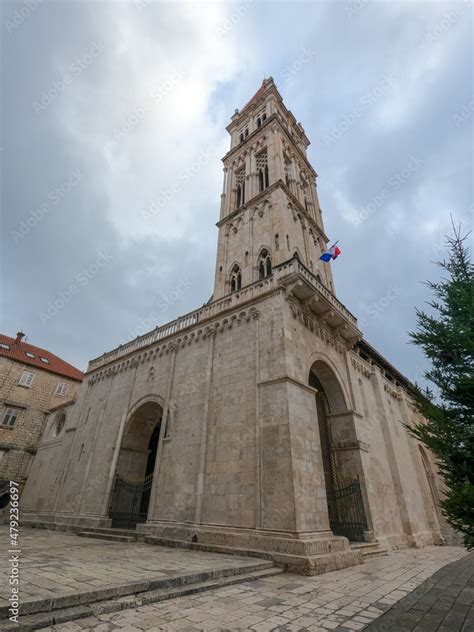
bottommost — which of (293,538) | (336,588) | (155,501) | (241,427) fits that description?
(336,588)

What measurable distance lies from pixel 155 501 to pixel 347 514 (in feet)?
23.9

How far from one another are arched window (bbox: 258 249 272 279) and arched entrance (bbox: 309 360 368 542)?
18.2 ft

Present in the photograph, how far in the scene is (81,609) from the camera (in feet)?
12.3

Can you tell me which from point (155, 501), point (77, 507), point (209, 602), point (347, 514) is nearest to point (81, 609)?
point (209, 602)

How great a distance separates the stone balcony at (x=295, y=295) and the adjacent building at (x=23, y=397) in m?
11.2

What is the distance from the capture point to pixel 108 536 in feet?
37.5

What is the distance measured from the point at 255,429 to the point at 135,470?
8.33 metres

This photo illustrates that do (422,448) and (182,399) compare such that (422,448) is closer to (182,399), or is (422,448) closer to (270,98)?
(182,399)

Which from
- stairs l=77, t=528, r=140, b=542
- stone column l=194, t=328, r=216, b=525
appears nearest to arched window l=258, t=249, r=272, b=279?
stone column l=194, t=328, r=216, b=525

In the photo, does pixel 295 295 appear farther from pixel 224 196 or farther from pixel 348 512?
pixel 224 196

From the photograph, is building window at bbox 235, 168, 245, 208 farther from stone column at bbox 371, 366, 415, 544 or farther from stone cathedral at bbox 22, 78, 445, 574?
stone column at bbox 371, 366, 415, 544

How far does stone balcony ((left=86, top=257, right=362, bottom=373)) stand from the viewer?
11992 millimetres

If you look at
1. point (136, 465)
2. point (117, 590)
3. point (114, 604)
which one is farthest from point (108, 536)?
point (114, 604)

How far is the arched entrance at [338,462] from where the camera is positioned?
11.7 m
